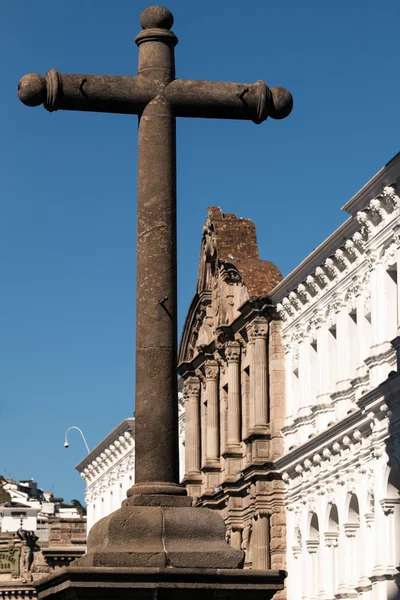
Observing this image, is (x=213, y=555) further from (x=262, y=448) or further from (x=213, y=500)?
(x=213, y=500)

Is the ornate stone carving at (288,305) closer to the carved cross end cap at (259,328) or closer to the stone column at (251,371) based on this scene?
the carved cross end cap at (259,328)

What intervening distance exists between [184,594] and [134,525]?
867 millimetres

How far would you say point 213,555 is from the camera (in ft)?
55.0

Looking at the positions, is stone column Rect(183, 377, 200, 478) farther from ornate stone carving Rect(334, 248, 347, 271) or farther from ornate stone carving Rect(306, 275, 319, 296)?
ornate stone carving Rect(334, 248, 347, 271)

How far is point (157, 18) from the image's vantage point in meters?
18.6

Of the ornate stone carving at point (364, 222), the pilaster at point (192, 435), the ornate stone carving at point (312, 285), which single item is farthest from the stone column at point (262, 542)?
the ornate stone carving at point (364, 222)

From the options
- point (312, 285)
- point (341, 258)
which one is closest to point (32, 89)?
point (341, 258)

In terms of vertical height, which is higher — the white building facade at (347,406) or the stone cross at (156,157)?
the white building facade at (347,406)

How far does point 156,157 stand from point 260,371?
3225cm

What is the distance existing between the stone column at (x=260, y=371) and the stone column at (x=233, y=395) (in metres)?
2.71

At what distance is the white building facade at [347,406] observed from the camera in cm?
3744

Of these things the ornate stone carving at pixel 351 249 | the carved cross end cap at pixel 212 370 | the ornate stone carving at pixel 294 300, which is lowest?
the ornate stone carving at pixel 351 249

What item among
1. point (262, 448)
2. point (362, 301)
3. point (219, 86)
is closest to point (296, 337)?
point (262, 448)

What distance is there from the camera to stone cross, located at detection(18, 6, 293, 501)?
1742 cm
